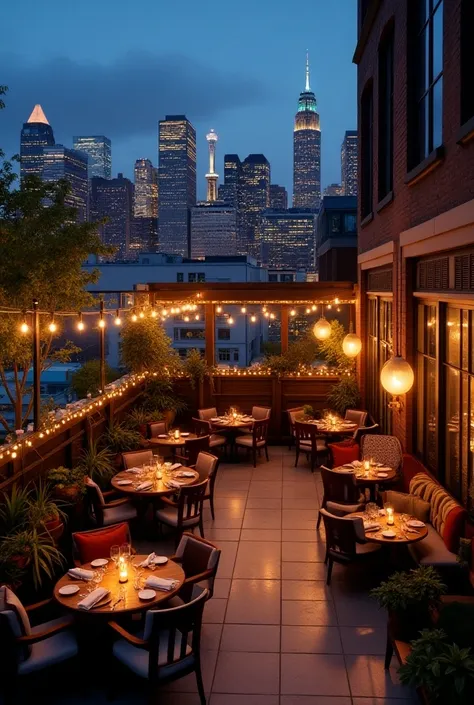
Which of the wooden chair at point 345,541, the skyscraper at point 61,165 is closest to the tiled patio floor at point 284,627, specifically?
the wooden chair at point 345,541

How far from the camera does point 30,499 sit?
7.66 meters

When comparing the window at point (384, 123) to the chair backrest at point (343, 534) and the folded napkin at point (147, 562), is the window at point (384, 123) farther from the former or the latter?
the folded napkin at point (147, 562)

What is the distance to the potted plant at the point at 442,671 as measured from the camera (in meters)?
4.22

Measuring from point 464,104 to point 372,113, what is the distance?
25.1ft

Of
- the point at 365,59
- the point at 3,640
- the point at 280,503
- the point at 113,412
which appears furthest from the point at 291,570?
the point at 365,59

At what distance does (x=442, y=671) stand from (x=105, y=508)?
5631mm

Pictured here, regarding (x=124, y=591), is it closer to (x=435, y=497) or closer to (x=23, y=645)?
(x=23, y=645)

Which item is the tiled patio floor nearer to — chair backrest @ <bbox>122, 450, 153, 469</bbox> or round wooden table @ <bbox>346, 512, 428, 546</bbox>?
round wooden table @ <bbox>346, 512, 428, 546</bbox>

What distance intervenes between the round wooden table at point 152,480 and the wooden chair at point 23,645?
3.34 m

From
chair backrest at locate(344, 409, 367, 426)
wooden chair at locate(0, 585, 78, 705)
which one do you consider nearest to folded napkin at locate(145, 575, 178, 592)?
wooden chair at locate(0, 585, 78, 705)

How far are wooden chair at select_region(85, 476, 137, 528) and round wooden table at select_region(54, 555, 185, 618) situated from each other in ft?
7.37

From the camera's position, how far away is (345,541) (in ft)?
25.2

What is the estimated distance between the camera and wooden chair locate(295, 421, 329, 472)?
41.9 feet

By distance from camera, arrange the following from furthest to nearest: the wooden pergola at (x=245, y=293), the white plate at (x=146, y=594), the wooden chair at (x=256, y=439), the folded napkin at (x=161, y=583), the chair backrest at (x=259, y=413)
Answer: the wooden pergola at (x=245, y=293) → the chair backrest at (x=259, y=413) → the wooden chair at (x=256, y=439) → the folded napkin at (x=161, y=583) → the white plate at (x=146, y=594)
